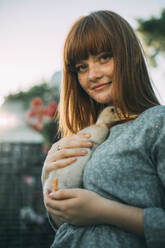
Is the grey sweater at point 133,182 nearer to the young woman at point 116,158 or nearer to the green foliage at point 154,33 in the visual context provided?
the young woman at point 116,158

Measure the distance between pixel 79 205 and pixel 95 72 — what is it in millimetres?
613

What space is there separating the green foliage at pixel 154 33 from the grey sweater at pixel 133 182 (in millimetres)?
5535

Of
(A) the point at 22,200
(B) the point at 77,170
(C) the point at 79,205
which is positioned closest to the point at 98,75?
(B) the point at 77,170

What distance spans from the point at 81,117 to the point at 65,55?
370 millimetres

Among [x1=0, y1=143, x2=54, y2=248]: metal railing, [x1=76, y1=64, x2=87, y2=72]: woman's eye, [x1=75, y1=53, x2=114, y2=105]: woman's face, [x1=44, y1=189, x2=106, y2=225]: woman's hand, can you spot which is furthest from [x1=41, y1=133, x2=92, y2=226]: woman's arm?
[x1=0, y1=143, x2=54, y2=248]: metal railing

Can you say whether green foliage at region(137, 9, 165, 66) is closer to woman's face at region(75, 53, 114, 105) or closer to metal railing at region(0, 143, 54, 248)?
metal railing at region(0, 143, 54, 248)

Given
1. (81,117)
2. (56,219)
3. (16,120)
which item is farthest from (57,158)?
(16,120)

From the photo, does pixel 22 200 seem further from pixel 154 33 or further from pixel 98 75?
pixel 154 33

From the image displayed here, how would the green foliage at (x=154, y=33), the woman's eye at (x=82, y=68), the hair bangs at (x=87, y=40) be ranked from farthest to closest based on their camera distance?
the green foliage at (x=154, y=33) < the woman's eye at (x=82, y=68) < the hair bangs at (x=87, y=40)

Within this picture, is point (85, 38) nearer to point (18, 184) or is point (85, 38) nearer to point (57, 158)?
point (57, 158)

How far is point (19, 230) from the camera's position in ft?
10.6

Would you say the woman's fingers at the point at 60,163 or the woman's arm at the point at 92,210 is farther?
the woman's fingers at the point at 60,163

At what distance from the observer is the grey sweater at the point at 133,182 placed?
739mm

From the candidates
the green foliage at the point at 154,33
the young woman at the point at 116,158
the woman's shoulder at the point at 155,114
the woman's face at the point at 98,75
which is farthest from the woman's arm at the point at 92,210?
the green foliage at the point at 154,33
